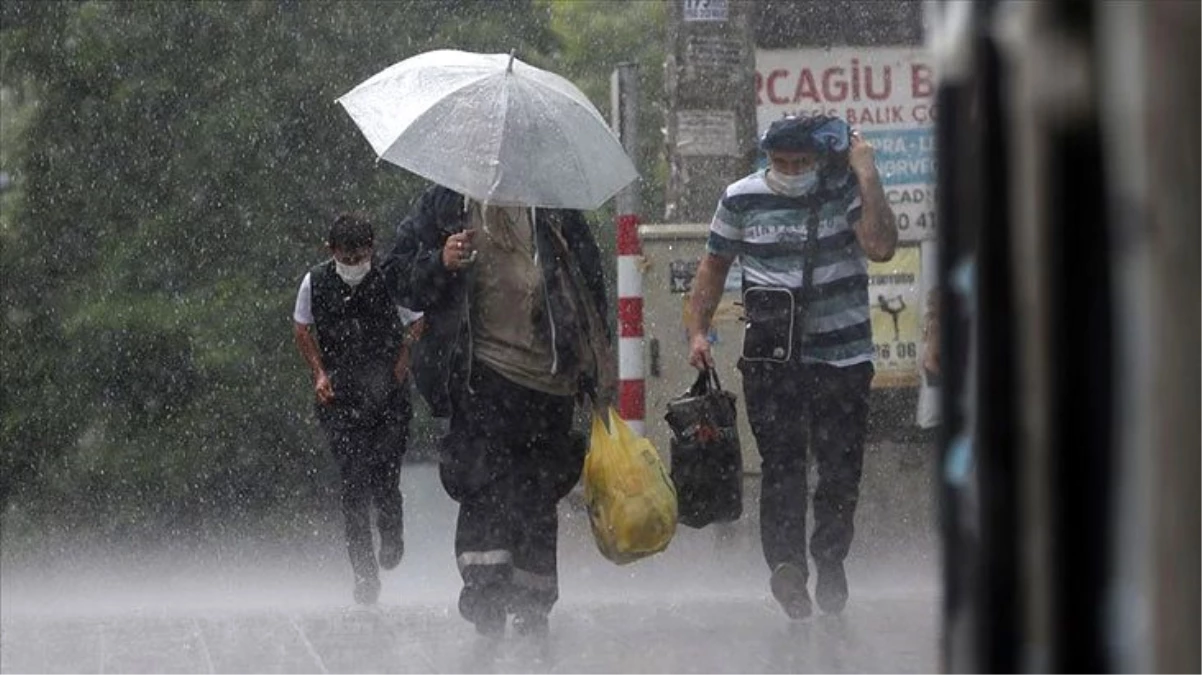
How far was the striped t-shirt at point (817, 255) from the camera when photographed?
7.97 meters

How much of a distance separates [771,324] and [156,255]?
453 inches

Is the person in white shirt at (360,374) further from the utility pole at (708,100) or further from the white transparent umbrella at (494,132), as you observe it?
the utility pole at (708,100)

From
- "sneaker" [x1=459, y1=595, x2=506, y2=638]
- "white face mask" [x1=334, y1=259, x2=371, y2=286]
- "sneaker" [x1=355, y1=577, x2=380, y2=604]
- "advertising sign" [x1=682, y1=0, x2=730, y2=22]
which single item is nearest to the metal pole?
"advertising sign" [x1=682, y1=0, x2=730, y2=22]

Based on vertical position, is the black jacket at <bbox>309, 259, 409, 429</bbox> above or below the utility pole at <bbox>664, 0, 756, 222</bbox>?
below

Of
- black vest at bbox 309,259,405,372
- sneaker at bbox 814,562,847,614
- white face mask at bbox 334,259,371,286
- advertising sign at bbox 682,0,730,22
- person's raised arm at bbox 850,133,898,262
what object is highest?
advertising sign at bbox 682,0,730,22

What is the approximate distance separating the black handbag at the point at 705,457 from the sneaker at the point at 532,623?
0.55m

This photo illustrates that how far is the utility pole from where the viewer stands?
35.5ft

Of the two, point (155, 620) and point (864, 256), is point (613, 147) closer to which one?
point (864, 256)

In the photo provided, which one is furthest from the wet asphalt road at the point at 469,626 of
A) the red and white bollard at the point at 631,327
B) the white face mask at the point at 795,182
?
the white face mask at the point at 795,182

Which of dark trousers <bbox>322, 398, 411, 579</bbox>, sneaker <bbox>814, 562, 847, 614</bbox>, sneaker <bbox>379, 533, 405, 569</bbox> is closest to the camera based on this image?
sneaker <bbox>814, 562, 847, 614</bbox>

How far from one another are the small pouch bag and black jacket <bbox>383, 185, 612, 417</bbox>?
51cm

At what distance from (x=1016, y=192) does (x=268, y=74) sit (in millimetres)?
18485

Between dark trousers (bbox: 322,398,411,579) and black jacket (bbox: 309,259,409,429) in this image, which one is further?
dark trousers (bbox: 322,398,411,579)

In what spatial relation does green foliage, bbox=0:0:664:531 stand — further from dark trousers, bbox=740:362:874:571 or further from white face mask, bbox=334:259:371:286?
dark trousers, bbox=740:362:874:571
